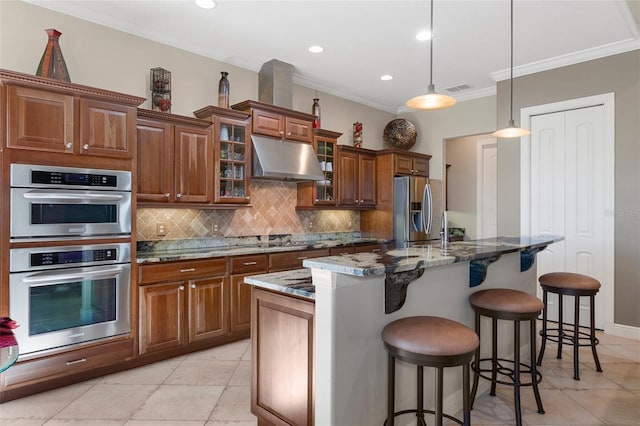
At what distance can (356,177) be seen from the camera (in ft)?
17.7

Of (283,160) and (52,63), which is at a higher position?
(52,63)

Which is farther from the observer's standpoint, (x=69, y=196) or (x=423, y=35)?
(x=423, y=35)

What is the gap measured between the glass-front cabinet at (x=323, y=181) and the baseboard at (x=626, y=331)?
3402mm

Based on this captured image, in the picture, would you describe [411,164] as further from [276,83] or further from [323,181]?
[276,83]

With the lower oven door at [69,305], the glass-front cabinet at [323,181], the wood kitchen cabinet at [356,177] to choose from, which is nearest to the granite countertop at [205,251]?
the lower oven door at [69,305]

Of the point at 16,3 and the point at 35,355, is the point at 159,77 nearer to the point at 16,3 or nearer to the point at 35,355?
the point at 16,3

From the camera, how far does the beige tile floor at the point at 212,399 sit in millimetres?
2371

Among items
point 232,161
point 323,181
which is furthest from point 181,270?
point 323,181

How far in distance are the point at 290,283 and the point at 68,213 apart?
6.00 feet

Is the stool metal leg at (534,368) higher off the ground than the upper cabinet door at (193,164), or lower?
lower

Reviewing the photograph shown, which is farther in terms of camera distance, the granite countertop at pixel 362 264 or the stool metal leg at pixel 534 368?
the stool metal leg at pixel 534 368

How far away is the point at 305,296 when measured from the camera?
188 cm

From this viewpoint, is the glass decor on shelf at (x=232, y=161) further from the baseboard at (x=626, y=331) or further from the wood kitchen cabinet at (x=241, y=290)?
the baseboard at (x=626, y=331)

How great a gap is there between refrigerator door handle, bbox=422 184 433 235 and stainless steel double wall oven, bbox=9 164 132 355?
3.96 metres
